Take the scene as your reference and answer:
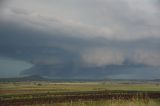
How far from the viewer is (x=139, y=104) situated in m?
24.4

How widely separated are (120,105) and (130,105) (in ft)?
3.39

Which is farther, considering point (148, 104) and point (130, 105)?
point (148, 104)

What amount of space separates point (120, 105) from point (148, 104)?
7.52 ft

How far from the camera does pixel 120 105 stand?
24578 mm

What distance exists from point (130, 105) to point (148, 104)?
7.79 feet

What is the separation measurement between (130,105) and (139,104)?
0.98m

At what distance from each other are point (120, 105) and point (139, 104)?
1.28 m

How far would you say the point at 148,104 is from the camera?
83.8ft

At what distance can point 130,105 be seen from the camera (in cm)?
2372
